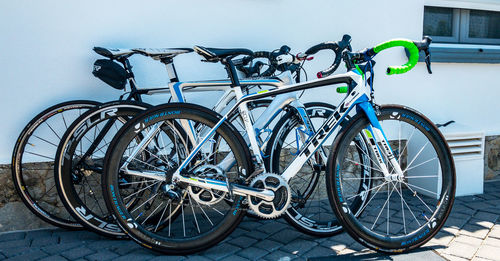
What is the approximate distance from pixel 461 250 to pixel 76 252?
8.73 feet

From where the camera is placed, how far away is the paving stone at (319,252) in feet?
9.41

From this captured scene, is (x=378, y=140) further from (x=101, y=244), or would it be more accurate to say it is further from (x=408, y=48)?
(x=101, y=244)

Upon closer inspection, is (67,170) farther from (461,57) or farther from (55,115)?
(461,57)

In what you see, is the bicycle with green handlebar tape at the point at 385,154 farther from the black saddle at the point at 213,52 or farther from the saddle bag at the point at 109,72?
the saddle bag at the point at 109,72

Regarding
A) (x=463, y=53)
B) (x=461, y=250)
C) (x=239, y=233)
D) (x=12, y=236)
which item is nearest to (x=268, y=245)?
(x=239, y=233)

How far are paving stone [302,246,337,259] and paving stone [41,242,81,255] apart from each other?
5.42 ft

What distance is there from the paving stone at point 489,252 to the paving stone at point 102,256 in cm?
247

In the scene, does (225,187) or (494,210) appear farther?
(494,210)

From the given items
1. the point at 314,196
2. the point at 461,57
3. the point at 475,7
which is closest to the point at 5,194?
the point at 314,196

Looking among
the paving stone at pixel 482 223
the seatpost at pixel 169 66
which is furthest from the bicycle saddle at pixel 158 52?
the paving stone at pixel 482 223

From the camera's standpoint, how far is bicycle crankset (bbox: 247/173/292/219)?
285cm

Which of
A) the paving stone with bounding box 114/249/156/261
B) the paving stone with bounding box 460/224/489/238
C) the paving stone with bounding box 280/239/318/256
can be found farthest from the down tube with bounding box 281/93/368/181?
the paving stone with bounding box 460/224/489/238

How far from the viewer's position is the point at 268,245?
305cm

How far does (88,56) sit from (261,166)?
175 cm
